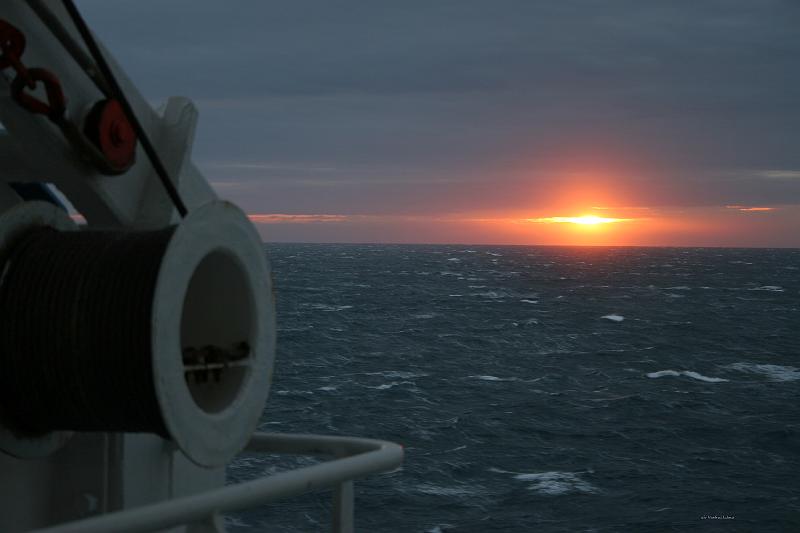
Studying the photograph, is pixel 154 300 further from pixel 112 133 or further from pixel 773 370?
pixel 773 370

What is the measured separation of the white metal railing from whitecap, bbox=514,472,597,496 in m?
28.5

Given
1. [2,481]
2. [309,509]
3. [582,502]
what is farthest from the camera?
[582,502]

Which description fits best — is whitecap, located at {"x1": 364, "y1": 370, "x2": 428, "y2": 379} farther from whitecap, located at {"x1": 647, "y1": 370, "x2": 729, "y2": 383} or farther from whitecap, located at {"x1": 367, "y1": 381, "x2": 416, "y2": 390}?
whitecap, located at {"x1": 647, "y1": 370, "x2": 729, "y2": 383}

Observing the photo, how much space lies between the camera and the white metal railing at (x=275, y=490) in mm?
3188

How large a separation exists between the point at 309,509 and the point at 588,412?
21835 millimetres

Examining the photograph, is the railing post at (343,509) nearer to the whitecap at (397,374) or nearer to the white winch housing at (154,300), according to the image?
the white winch housing at (154,300)

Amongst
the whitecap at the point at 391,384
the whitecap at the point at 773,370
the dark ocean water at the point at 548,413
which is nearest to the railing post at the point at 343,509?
the dark ocean water at the point at 548,413

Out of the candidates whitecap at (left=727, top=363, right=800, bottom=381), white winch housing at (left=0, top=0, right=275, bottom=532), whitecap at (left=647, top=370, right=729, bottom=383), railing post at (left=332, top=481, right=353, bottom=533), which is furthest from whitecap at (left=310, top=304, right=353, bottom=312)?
railing post at (left=332, top=481, right=353, bottom=533)

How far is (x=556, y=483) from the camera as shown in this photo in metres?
33.9

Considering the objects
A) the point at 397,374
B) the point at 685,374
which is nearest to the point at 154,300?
the point at 397,374

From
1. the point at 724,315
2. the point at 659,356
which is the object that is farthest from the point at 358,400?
the point at 724,315

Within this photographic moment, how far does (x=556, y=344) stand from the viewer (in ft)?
249

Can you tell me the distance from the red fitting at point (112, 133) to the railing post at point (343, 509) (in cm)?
183

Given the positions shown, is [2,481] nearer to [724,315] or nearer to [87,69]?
[87,69]
